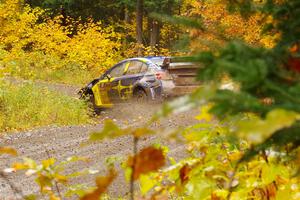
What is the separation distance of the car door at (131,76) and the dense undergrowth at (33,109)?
161 cm

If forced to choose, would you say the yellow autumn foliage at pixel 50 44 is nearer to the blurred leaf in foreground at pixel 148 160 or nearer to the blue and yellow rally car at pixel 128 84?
the blue and yellow rally car at pixel 128 84

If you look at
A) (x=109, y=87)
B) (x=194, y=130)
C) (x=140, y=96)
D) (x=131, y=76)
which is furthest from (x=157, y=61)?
(x=194, y=130)

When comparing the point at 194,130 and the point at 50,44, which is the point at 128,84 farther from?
the point at 50,44

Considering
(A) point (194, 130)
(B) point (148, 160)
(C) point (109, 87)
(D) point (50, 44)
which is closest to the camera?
(B) point (148, 160)

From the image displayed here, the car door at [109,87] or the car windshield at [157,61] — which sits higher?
the car windshield at [157,61]

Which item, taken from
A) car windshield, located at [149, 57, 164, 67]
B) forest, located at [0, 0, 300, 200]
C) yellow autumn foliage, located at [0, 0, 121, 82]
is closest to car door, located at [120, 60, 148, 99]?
car windshield, located at [149, 57, 164, 67]

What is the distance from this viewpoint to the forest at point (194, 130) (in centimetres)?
129

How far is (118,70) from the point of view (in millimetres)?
16891

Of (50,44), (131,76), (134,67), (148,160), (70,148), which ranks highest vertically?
(148,160)

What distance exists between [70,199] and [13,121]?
20.6ft

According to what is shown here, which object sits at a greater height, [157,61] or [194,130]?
[194,130]

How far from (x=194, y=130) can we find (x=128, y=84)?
43.2ft

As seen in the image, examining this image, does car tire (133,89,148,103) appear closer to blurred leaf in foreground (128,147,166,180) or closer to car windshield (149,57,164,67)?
car windshield (149,57,164,67)

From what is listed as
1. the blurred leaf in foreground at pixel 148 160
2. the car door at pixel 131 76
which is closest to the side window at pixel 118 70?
the car door at pixel 131 76
